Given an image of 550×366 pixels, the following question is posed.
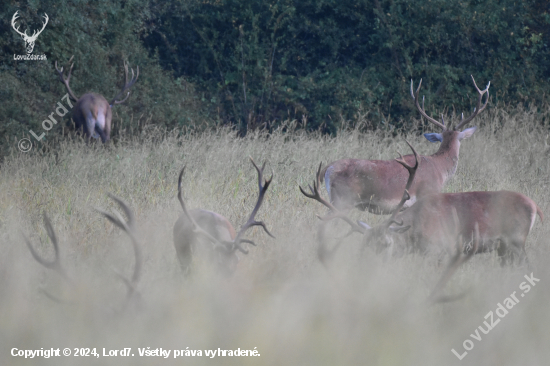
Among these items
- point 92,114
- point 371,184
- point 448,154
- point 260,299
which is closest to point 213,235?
point 260,299

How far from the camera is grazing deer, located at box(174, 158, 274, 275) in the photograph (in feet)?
11.8

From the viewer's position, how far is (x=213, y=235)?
390 cm

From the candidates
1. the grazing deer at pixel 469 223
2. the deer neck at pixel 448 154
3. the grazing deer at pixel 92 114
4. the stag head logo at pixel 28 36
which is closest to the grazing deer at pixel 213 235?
the grazing deer at pixel 469 223

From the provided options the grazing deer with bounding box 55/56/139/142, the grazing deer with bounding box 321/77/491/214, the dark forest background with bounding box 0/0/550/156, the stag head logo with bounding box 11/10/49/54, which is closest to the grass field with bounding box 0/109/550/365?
the grazing deer with bounding box 321/77/491/214

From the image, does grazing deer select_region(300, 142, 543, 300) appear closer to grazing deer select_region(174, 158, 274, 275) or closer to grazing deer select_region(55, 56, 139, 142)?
grazing deer select_region(174, 158, 274, 275)

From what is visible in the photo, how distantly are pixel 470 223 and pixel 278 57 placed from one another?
9.76m

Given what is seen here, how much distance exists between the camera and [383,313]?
2.81 meters

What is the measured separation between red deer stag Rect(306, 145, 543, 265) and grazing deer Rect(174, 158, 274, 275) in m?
0.92

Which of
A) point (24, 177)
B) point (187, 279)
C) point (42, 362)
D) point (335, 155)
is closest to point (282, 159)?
point (335, 155)

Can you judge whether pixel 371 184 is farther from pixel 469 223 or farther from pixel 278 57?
pixel 278 57

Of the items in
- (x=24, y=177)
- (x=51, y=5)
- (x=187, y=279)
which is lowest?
(x=187, y=279)

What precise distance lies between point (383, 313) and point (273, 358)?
599 millimetres

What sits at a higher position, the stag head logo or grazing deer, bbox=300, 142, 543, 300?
the stag head logo

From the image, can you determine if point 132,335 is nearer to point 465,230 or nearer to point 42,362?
point 42,362
